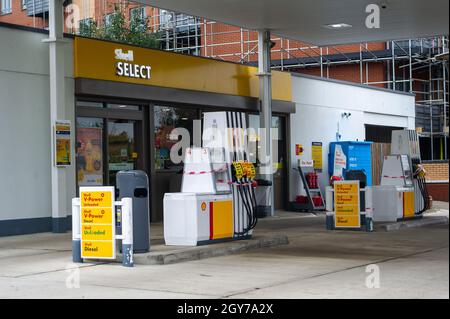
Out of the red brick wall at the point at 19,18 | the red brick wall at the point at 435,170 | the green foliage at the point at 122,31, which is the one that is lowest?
the red brick wall at the point at 435,170

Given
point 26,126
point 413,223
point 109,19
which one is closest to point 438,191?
point 413,223

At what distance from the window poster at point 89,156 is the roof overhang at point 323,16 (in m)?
3.35

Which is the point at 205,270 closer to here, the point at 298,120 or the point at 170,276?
the point at 170,276

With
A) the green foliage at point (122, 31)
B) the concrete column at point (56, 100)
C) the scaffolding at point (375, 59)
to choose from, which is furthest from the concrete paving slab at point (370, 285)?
the green foliage at point (122, 31)

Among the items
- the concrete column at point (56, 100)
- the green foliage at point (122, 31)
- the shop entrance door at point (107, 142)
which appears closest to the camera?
the concrete column at point (56, 100)

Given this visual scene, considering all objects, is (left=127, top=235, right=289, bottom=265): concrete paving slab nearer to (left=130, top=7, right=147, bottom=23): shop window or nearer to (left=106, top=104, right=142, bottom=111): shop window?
(left=106, top=104, right=142, bottom=111): shop window

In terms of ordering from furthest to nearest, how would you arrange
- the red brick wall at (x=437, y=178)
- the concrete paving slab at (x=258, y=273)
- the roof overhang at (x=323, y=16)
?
the red brick wall at (x=437, y=178)
the roof overhang at (x=323, y=16)
the concrete paving slab at (x=258, y=273)

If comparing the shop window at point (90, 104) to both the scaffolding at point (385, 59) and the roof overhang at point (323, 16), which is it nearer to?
the roof overhang at point (323, 16)

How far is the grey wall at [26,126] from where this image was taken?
16.0 m

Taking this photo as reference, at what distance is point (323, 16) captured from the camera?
20.0m

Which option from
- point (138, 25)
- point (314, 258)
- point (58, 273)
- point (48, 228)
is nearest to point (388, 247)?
point (314, 258)

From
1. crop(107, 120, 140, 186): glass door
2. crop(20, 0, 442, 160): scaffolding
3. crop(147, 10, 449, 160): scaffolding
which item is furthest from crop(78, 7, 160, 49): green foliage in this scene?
crop(107, 120, 140, 186): glass door

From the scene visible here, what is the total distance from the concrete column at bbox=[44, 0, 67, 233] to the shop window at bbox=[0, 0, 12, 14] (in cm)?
3573

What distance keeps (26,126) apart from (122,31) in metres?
23.8
